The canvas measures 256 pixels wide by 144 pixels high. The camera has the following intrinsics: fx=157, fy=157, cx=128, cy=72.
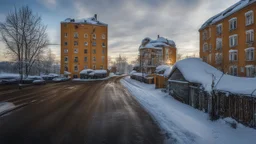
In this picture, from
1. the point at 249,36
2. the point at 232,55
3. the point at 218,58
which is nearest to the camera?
the point at 249,36

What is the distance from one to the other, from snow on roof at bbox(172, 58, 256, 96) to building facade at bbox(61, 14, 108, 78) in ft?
146

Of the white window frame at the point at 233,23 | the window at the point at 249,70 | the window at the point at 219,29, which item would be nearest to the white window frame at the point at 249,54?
the window at the point at 249,70

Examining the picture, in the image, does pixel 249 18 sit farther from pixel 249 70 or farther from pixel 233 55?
pixel 249 70

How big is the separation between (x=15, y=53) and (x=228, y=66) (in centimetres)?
4285

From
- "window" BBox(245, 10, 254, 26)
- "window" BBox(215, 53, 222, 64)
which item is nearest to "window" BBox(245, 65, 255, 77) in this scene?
"window" BBox(215, 53, 222, 64)

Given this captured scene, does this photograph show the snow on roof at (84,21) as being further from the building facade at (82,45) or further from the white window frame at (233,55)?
the white window frame at (233,55)

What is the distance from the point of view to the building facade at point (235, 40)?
2359 centimetres

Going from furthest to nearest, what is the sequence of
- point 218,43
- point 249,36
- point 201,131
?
point 218,43 < point 249,36 < point 201,131

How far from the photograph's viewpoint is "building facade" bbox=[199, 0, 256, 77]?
23.6m

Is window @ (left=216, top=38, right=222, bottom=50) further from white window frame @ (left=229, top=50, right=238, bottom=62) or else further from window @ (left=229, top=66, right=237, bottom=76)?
window @ (left=229, top=66, right=237, bottom=76)

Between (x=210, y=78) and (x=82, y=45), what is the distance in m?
48.9

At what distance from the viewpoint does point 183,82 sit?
1080 cm

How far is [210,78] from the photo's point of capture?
8.62 metres

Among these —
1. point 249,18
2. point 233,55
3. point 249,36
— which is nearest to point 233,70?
point 233,55
